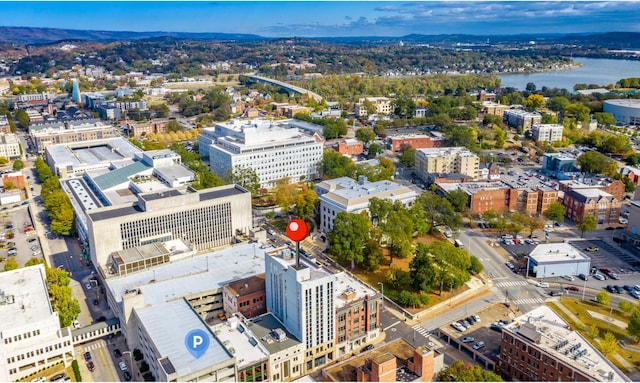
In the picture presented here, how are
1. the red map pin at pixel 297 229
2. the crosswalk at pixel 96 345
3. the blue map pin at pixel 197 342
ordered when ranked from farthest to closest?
the crosswalk at pixel 96 345 < the red map pin at pixel 297 229 < the blue map pin at pixel 197 342

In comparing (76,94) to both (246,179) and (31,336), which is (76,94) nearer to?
(246,179)

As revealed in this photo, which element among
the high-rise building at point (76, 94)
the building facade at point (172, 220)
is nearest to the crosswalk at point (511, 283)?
the building facade at point (172, 220)

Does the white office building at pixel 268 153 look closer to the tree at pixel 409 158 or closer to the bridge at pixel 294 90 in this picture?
the tree at pixel 409 158

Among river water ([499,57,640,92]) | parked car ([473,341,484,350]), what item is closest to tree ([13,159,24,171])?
parked car ([473,341,484,350])

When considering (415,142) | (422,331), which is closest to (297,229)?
(422,331)

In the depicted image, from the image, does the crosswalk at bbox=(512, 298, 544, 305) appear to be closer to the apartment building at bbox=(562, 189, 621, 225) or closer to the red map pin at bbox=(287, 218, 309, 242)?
the apartment building at bbox=(562, 189, 621, 225)

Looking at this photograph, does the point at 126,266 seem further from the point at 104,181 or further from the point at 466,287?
the point at 466,287
